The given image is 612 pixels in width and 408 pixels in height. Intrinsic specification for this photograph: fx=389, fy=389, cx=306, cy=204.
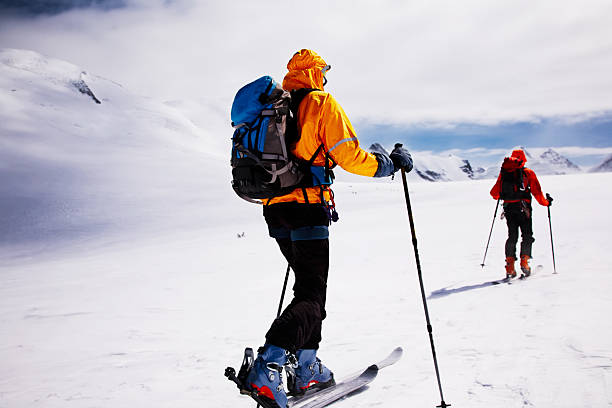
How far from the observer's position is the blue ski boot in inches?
88.6

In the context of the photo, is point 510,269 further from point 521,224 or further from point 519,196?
point 519,196

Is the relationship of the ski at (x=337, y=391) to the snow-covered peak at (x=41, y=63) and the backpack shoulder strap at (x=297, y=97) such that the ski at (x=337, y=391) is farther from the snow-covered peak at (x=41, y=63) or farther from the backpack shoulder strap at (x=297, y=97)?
the snow-covered peak at (x=41, y=63)

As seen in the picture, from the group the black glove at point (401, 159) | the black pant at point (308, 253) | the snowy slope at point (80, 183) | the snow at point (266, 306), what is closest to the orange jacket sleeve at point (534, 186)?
the snow at point (266, 306)

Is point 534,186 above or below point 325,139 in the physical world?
below

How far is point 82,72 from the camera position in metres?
144

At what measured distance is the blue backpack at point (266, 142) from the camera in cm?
245

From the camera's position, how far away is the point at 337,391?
2.86 metres

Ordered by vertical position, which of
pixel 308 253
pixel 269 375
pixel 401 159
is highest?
pixel 401 159

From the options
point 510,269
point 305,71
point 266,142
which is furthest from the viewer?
point 510,269

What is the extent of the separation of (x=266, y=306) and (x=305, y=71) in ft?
12.1

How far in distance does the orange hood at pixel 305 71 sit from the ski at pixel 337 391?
2.21 meters

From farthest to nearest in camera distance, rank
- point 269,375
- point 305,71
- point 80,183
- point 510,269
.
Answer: point 80,183
point 510,269
point 305,71
point 269,375

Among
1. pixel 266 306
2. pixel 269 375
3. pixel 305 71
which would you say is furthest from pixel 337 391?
pixel 266 306

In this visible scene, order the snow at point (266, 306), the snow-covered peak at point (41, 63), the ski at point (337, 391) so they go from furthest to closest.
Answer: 1. the snow-covered peak at point (41, 63)
2. the snow at point (266, 306)
3. the ski at point (337, 391)
